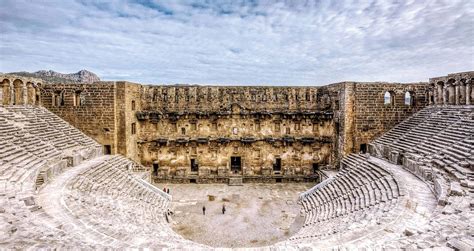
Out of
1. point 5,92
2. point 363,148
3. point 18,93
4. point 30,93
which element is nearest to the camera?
point 5,92

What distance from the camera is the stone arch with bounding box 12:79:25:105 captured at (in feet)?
61.5

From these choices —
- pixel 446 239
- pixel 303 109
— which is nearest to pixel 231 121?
pixel 303 109

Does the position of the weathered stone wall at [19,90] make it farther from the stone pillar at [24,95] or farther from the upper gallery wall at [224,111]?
the upper gallery wall at [224,111]

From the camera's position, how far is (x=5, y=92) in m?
18.2

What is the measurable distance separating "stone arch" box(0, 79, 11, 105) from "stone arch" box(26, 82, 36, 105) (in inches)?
66.8

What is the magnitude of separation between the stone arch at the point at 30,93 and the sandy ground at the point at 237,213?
10944 mm

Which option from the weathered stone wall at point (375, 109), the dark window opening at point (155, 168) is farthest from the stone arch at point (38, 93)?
the weathered stone wall at point (375, 109)

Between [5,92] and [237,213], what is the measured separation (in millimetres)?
16335

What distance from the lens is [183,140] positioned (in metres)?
24.1

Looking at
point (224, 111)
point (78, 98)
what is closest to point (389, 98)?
point (224, 111)

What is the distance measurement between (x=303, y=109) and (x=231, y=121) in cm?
620

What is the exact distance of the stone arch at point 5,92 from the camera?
17906 millimetres

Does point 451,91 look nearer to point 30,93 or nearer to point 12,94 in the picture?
point 12,94

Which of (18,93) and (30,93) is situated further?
(30,93)
